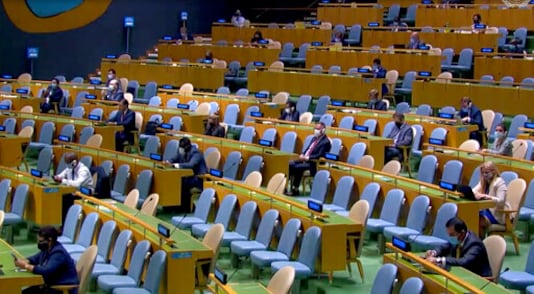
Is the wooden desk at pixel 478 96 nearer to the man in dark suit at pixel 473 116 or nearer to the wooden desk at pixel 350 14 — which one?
the man in dark suit at pixel 473 116

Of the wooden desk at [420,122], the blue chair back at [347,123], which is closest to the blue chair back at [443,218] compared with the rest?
the wooden desk at [420,122]

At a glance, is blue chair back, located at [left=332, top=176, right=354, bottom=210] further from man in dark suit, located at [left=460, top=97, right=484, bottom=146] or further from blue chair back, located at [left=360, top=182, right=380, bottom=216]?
man in dark suit, located at [left=460, top=97, right=484, bottom=146]

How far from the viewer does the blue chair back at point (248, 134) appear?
1520cm

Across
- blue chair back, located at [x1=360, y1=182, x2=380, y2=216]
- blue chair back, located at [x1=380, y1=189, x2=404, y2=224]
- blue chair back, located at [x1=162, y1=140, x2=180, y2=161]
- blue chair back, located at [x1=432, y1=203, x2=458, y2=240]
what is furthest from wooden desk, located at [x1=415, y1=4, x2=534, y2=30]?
blue chair back, located at [x1=432, y1=203, x2=458, y2=240]

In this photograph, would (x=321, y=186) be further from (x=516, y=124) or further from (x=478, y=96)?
(x=478, y=96)

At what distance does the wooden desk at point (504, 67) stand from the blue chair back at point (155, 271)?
10871 mm

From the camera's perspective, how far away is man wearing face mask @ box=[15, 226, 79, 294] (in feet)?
27.1

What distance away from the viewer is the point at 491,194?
1049 centimetres

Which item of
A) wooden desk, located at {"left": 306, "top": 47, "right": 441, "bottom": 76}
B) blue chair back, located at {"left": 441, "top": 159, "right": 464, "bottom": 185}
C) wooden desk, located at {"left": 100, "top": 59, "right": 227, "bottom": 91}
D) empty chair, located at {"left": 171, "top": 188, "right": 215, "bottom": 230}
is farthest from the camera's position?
wooden desk, located at {"left": 100, "top": 59, "right": 227, "bottom": 91}

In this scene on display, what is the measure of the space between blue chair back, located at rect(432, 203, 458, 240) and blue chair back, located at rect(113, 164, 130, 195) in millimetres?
4433

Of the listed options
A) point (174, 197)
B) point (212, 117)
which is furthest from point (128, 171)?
point (212, 117)

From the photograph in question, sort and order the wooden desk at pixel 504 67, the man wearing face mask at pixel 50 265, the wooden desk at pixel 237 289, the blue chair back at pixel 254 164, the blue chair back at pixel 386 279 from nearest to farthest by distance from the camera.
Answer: the wooden desk at pixel 237 289 → the blue chair back at pixel 386 279 → the man wearing face mask at pixel 50 265 → the blue chair back at pixel 254 164 → the wooden desk at pixel 504 67

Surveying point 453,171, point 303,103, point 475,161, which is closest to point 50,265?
point 453,171

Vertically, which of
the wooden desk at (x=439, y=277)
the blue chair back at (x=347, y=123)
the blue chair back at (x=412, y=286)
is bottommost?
the blue chair back at (x=412, y=286)
